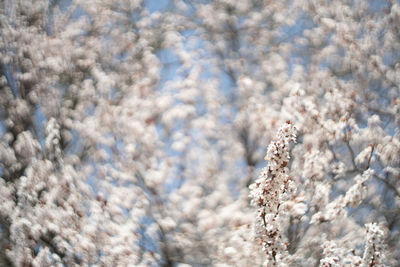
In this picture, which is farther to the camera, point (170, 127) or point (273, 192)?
point (170, 127)

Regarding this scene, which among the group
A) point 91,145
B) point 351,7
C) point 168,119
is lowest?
point 91,145

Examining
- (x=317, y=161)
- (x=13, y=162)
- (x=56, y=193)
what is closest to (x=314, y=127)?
A: (x=317, y=161)

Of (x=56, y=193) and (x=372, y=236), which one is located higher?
(x=56, y=193)

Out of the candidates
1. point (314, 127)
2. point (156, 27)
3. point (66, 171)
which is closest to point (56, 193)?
point (66, 171)

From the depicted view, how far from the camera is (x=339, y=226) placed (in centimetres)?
472

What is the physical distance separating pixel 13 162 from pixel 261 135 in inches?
132

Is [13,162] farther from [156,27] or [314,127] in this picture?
[314,127]

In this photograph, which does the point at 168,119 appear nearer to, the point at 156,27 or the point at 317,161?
the point at 156,27

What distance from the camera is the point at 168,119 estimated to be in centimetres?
623

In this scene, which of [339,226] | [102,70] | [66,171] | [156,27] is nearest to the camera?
[339,226]

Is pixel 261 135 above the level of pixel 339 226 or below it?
above

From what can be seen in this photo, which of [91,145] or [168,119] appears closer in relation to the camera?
[91,145]

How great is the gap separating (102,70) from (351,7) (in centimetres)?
377

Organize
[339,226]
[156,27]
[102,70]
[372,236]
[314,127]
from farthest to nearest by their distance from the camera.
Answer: [156,27]
[102,70]
[314,127]
[339,226]
[372,236]
